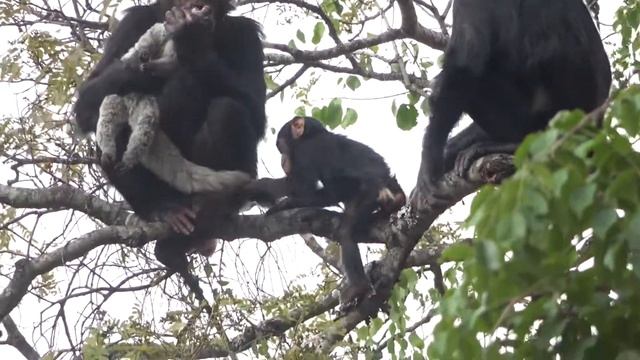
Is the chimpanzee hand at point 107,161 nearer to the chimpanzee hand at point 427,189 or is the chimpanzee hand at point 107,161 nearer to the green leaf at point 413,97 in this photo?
the chimpanzee hand at point 427,189

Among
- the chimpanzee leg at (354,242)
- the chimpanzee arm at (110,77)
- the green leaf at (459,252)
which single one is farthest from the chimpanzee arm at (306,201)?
the green leaf at (459,252)

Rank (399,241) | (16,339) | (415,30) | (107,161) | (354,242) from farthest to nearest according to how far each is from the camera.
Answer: (16,339), (415,30), (107,161), (354,242), (399,241)

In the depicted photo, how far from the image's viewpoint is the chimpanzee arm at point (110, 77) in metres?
5.29

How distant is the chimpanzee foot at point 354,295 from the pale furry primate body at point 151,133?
824 millimetres

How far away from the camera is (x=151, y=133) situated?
17.1 feet

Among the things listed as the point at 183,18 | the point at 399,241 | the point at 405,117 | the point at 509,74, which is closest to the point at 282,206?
the point at 399,241

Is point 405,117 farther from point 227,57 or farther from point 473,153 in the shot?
point 473,153

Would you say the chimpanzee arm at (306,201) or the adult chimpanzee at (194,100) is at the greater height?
the adult chimpanzee at (194,100)

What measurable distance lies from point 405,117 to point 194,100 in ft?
3.41

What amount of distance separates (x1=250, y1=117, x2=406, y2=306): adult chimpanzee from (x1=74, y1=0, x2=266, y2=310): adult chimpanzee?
22cm

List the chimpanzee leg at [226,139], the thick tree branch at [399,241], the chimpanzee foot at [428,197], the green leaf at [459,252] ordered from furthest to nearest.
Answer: the chimpanzee leg at [226,139] → the chimpanzee foot at [428,197] → the thick tree branch at [399,241] → the green leaf at [459,252]

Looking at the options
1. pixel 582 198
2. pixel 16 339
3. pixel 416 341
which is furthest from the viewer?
pixel 16 339

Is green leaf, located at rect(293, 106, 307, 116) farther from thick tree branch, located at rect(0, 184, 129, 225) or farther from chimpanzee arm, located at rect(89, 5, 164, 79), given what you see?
thick tree branch, located at rect(0, 184, 129, 225)

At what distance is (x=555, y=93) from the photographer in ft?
14.8
